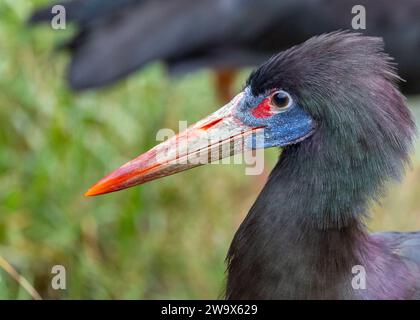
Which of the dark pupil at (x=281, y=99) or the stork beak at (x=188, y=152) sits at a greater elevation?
the dark pupil at (x=281, y=99)

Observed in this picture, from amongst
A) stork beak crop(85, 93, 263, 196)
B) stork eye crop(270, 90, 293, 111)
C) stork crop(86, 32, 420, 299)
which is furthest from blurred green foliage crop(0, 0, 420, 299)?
stork eye crop(270, 90, 293, 111)

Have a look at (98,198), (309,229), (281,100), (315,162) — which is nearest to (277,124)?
(281,100)

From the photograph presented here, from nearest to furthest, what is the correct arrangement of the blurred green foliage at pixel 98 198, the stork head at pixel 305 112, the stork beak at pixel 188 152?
the stork head at pixel 305 112
the stork beak at pixel 188 152
the blurred green foliage at pixel 98 198

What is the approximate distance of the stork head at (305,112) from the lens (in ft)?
8.94

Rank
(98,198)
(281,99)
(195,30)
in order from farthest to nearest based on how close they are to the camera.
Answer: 1. (195,30)
2. (98,198)
3. (281,99)

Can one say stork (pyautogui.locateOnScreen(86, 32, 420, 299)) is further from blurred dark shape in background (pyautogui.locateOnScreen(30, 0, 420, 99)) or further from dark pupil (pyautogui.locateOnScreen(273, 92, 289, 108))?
blurred dark shape in background (pyautogui.locateOnScreen(30, 0, 420, 99))

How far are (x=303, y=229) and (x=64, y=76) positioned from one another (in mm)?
2393

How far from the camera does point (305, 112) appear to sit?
2.80 meters

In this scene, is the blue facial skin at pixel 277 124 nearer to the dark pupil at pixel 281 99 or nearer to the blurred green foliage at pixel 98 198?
the dark pupil at pixel 281 99

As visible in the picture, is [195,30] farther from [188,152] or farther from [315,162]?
[315,162]

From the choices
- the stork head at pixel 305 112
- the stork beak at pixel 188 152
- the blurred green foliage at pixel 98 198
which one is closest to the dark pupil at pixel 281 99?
the stork head at pixel 305 112

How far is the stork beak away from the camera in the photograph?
2934mm

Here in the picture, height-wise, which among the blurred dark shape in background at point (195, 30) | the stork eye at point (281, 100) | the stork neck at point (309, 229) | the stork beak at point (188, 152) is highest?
the blurred dark shape in background at point (195, 30)

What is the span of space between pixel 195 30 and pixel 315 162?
2.35 metres
